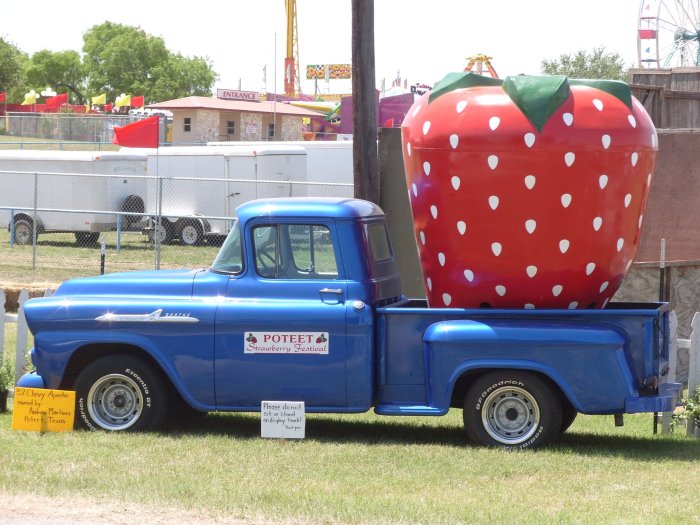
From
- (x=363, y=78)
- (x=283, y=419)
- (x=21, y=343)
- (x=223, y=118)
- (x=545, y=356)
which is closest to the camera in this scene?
(x=545, y=356)

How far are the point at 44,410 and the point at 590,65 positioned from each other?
62.2m

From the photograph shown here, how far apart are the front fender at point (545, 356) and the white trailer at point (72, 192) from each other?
59.9 feet

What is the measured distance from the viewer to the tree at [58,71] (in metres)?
94.7

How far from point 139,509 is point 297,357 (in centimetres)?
193

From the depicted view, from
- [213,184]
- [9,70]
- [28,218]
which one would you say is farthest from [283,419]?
[9,70]

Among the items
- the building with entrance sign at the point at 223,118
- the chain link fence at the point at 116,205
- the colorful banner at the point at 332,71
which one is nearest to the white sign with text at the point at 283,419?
the chain link fence at the point at 116,205

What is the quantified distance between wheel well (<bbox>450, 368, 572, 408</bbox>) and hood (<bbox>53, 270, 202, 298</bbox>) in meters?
2.01

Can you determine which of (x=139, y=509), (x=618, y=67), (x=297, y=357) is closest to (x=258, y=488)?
(x=139, y=509)

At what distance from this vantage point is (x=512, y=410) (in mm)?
7852

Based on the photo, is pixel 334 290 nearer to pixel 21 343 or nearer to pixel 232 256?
pixel 232 256

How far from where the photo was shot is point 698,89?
62.2ft

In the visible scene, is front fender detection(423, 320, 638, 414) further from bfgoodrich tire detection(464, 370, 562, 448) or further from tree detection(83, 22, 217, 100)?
tree detection(83, 22, 217, 100)

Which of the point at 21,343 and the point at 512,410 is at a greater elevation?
the point at 21,343

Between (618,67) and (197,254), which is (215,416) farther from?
(618,67)
